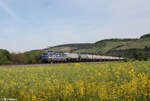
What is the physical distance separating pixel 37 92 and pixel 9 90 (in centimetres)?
105

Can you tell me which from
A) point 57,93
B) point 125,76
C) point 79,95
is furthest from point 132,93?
point 125,76

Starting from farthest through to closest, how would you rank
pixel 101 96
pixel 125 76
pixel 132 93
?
pixel 125 76, pixel 132 93, pixel 101 96

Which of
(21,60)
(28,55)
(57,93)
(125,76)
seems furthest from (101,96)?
(28,55)

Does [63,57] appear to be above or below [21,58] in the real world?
below

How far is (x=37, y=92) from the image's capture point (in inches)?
209

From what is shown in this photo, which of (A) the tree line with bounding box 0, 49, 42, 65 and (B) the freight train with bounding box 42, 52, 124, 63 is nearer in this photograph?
(B) the freight train with bounding box 42, 52, 124, 63

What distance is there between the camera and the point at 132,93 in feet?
15.0

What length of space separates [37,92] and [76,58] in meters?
41.9

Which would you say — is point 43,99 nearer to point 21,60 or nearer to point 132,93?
point 132,93

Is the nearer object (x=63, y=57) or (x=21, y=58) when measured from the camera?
(x=63, y=57)

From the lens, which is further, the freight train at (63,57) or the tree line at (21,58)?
the tree line at (21,58)

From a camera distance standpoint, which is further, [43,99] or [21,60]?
[21,60]

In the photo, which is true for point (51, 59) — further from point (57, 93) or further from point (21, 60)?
point (57, 93)

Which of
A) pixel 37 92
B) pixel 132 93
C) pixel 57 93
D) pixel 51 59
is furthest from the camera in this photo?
pixel 51 59
